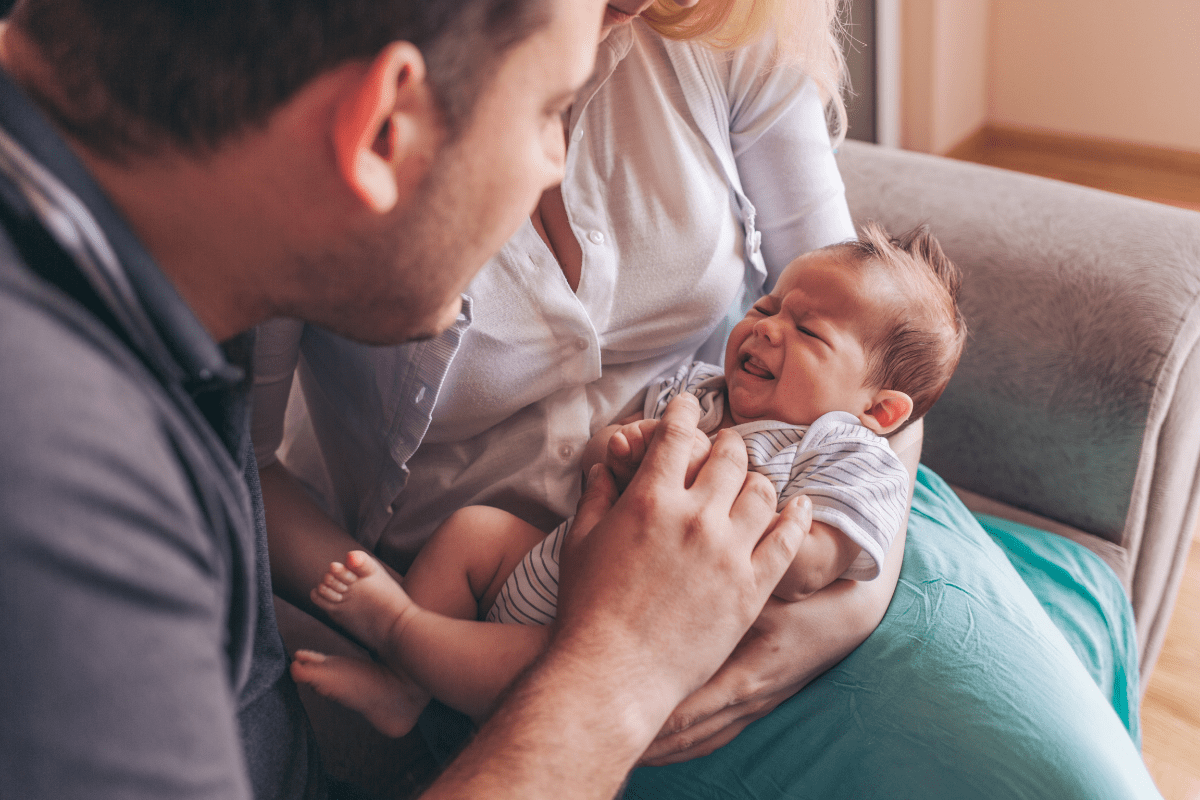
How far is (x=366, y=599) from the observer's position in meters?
0.85

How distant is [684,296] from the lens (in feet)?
3.26

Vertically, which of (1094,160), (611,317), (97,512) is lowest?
(1094,160)

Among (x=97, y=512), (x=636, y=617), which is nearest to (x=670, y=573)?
(x=636, y=617)

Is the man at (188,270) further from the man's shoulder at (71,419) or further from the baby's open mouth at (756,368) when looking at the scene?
the baby's open mouth at (756,368)

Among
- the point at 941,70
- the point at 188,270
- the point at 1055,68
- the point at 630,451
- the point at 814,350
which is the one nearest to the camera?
the point at 188,270

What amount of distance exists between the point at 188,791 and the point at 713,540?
18.8 inches

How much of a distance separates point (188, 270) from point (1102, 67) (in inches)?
128

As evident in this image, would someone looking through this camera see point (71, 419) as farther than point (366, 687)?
No

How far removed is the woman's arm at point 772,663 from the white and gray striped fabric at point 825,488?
0.04m

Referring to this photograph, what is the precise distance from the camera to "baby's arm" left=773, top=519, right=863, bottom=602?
819 mm

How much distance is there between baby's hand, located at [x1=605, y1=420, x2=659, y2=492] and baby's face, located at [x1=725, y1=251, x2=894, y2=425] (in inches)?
6.7

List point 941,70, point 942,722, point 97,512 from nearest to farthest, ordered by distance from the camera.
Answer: point 97,512 → point 942,722 → point 941,70

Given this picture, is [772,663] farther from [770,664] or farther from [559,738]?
[559,738]

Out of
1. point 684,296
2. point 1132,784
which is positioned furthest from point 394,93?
point 1132,784
